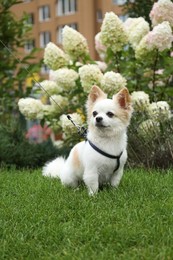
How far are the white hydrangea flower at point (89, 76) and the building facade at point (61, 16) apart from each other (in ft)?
97.1

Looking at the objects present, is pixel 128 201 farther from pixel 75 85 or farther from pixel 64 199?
pixel 75 85

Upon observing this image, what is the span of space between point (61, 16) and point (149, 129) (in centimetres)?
3579

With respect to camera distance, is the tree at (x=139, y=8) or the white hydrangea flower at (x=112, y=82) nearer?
the white hydrangea flower at (x=112, y=82)

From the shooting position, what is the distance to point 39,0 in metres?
42.8

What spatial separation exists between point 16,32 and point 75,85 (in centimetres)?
315

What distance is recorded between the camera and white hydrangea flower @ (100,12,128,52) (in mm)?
7652

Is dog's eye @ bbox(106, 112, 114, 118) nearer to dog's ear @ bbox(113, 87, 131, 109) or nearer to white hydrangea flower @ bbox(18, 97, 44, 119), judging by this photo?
dog's ear @ bbox(113, 87, 131, 109)

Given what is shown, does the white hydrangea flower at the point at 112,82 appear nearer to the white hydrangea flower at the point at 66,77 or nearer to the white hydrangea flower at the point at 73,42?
the white hydrangea flower at the point at 66,77

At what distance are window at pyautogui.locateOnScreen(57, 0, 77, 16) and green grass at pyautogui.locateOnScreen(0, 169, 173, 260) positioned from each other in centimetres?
3687

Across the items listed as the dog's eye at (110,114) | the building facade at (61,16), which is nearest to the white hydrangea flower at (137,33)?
the dog's eye at (110,114)

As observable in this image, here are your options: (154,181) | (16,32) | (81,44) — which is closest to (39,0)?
(16,32)

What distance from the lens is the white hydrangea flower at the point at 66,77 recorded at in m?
7.67

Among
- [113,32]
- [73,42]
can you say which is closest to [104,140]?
[113,32]

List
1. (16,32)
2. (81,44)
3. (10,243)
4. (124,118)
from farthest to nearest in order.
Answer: (16,32) → (81,44) → (124,118) → (10,243)
